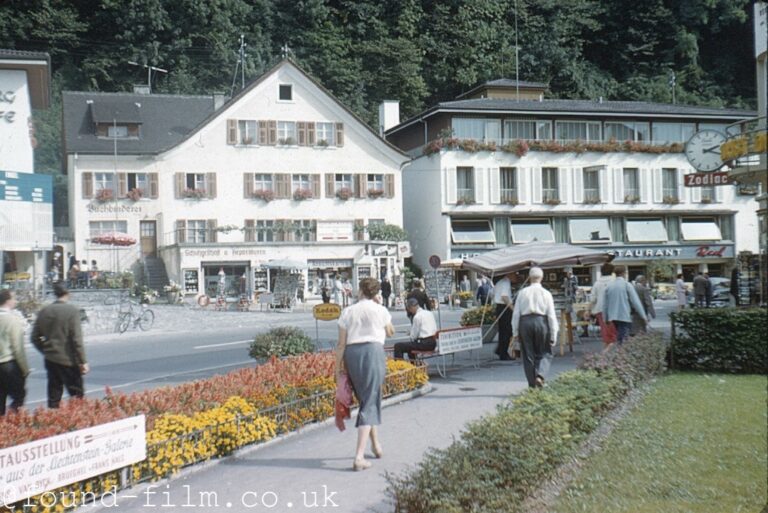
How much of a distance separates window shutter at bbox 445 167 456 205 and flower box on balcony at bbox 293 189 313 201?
7.65 metres

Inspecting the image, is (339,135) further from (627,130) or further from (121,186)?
(627,130)

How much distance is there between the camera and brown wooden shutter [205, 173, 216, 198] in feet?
153

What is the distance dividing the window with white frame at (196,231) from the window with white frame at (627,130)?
79.6 feet

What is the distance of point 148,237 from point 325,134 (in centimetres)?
1111

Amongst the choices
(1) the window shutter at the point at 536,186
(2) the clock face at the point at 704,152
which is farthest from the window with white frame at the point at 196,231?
(2) the clock face at the point at 704,152

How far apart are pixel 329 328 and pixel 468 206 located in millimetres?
23188

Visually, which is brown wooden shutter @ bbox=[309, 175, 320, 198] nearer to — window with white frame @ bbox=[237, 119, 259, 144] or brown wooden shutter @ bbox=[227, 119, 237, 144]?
window with white frame @ bbox=[237, 119, 259, 144]

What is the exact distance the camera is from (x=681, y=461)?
751 cm

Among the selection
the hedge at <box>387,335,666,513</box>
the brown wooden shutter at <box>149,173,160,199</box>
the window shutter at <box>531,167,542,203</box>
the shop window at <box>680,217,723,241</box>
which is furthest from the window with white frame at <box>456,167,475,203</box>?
the hedge at <box>387,335,666,513</box>

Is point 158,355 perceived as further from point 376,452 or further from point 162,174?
point 162,174

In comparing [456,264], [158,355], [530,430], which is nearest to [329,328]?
[456,264]

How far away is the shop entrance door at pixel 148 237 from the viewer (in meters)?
47.1

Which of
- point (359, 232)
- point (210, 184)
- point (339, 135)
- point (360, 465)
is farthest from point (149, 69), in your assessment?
point (360, 465)

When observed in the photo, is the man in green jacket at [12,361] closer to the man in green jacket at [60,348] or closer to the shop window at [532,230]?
the man in green jacket at [60,348]
